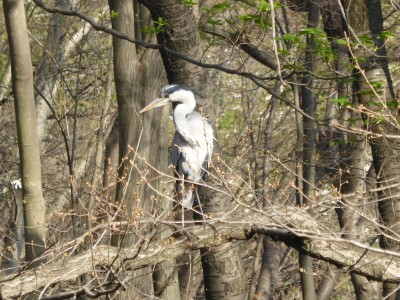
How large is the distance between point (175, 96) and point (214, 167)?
2.53 metres

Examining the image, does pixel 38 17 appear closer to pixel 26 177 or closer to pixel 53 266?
pixel 26 177

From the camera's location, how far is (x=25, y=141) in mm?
6203

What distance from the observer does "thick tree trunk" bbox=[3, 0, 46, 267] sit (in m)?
6.10

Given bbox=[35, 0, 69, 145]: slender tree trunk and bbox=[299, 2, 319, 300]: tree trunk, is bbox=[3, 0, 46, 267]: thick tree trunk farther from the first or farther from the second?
bbox=[35, 0, 69, 145]: slender tree trunk

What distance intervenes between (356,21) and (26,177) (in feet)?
13.1

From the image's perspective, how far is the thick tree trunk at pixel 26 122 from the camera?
20.0 ft

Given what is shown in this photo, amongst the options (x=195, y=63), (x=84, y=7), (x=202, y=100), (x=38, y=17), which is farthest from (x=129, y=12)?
(x=38, y=17)

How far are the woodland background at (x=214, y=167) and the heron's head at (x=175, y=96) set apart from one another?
5.6 inches

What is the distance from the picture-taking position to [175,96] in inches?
284

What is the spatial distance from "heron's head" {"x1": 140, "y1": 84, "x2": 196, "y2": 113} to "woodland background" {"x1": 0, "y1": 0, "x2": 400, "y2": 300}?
0.14 meters

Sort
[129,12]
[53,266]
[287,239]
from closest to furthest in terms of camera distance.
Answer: [53,266]
[287,239]
[129,12]

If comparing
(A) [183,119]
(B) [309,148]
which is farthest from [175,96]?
(B) [309,148]

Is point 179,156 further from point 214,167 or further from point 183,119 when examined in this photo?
point 214,167

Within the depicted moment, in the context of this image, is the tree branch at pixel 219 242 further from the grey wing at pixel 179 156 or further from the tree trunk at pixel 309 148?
the tree trunk at pixel 309 148
